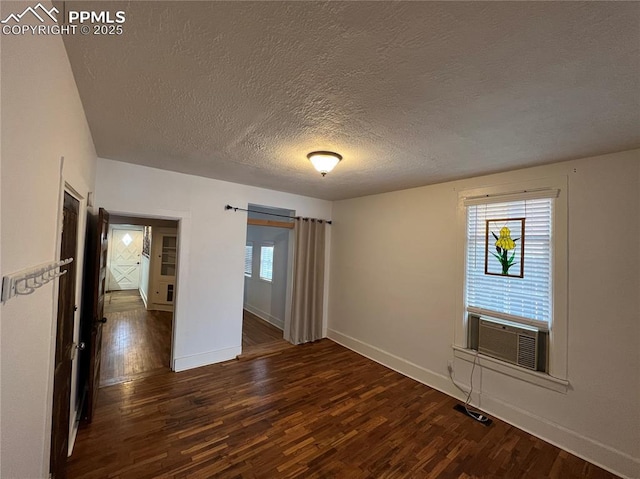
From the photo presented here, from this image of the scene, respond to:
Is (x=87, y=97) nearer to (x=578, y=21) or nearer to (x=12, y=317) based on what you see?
(x=12, y=317)

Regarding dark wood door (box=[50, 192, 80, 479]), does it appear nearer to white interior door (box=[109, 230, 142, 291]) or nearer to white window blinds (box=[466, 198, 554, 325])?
white window blinds (box=[466, 198, 554, 325])

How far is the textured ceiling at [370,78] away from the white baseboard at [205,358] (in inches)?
104

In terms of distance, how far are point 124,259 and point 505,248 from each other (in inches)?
420

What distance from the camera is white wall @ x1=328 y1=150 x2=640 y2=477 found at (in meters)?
2.10

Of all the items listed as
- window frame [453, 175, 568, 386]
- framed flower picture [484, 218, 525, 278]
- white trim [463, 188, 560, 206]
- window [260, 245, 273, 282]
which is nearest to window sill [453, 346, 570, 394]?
window frame [453, 175, 568, 386]

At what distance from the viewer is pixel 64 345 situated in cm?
173

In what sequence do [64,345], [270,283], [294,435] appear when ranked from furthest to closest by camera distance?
[270,283], [294,435], [64,345]

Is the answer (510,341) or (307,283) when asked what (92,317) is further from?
(510,341)

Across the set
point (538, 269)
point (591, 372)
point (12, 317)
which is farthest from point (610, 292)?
point (12, 317)

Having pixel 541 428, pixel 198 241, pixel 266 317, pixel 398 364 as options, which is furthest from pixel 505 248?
pixel 266 317

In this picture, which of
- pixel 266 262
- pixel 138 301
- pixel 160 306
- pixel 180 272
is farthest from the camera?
pixel 138 301

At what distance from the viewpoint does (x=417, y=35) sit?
3.60 ft

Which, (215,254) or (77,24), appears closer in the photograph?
(77,24)

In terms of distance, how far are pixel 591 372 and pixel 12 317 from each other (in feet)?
12.0
